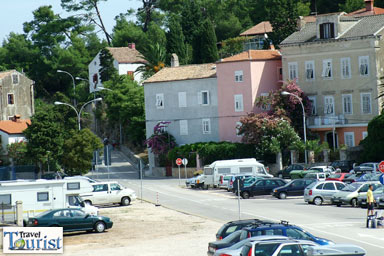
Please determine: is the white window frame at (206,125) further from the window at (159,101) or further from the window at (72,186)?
the window at (72,186)

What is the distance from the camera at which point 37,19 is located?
11062 centimetres

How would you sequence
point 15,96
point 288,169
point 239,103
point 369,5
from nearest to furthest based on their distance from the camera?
1. point 288,169
2. point 239,103
3. point 369,5
4. point 15,96

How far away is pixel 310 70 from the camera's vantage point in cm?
6944

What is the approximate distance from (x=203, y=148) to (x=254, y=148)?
16.2ft

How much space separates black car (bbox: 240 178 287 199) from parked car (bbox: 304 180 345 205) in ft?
18.7

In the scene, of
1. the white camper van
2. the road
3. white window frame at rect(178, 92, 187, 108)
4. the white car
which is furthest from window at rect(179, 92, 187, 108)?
the white car

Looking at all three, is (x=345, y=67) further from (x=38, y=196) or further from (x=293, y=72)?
(x=38, y=196)

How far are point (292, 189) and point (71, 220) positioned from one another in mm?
17522

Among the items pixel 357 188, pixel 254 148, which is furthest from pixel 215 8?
pixel 357 188

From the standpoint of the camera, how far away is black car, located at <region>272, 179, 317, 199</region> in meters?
47.0

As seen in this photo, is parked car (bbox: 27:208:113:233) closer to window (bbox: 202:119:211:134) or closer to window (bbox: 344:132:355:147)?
window (bbox: 344:132:355:147)

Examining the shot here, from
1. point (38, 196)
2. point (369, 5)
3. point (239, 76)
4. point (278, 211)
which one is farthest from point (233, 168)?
point (369, 5)

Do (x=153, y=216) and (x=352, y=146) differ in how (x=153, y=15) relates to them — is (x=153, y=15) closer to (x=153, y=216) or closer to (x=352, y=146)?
(x=352, y=146)

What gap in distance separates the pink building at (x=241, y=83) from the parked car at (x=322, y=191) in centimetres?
2789
